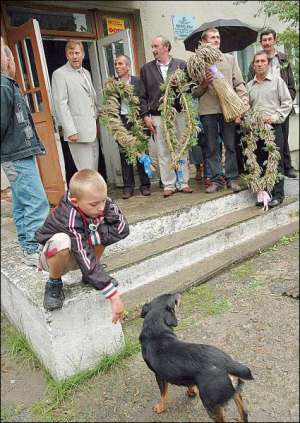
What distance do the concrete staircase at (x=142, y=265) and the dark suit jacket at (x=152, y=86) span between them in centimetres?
108

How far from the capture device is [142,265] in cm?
351

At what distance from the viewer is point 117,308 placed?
7.40 feet

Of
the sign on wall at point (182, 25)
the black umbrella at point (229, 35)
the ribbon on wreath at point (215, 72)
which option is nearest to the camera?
the ribbon on wreath at point (215, 72)

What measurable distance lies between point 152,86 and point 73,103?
0.95 m

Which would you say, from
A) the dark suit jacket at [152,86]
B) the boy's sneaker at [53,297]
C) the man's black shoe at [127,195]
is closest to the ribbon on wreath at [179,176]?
the man's black shoe at [127,195]

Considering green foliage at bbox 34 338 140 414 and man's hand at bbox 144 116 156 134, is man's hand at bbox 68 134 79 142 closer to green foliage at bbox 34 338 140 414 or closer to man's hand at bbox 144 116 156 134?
man's hand at bbox 144 116 156 134

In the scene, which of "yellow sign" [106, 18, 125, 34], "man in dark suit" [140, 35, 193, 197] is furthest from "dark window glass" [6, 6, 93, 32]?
"man in dark suit" [140, 35, 193, 197]

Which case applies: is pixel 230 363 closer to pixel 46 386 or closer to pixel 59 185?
pixel 46 386

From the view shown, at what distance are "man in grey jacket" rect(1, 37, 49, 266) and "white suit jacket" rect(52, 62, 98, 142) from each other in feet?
4.19

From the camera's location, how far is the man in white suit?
4.29m

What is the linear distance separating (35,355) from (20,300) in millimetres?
405

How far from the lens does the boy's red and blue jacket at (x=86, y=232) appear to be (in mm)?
2312

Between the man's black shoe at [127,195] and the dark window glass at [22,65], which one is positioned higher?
the dark window glass at [22,65]

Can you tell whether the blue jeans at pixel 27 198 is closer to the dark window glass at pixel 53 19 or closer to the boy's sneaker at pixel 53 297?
the boy's sneaker at pixel 53 297
